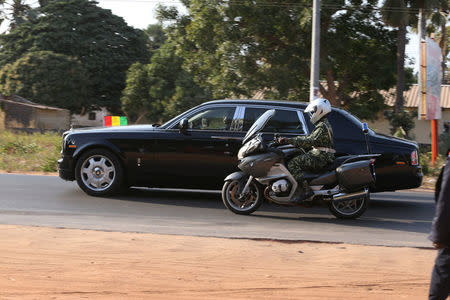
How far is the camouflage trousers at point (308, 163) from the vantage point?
348 inches

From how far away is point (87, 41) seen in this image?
4959 cm

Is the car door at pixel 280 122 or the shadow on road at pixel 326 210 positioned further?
the car door at pixel 280 122

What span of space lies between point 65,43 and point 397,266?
4669 cm

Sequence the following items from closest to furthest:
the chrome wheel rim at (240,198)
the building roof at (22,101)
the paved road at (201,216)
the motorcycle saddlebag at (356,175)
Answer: the paved road at (201,216)
the motorcycle saddlebag at (356,175)
the chrome wheel rim at (240,198)
the building roof at (22,101)

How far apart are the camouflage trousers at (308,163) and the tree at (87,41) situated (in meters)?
42.6

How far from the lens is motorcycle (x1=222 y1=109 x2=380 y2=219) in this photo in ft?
28.5

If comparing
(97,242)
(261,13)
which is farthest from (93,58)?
(97,242)

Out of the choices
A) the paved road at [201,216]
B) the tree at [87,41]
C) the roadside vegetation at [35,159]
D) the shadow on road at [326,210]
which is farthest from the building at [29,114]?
the paved road at [201,216]

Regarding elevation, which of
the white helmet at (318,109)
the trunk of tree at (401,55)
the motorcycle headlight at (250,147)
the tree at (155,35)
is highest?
the tree at (155,35)

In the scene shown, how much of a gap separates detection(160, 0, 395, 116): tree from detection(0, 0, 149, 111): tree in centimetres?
2476

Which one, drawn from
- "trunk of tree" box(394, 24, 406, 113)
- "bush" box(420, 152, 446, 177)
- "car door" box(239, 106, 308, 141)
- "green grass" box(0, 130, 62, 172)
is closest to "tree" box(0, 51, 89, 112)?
"green grass" box(0, 130, 62, 172)

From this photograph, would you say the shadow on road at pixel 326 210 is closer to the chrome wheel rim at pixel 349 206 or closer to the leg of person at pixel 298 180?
the chrome wheel rim at pixel 349 206

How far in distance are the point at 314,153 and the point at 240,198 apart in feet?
4.16

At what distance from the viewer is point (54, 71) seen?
1845 inches
